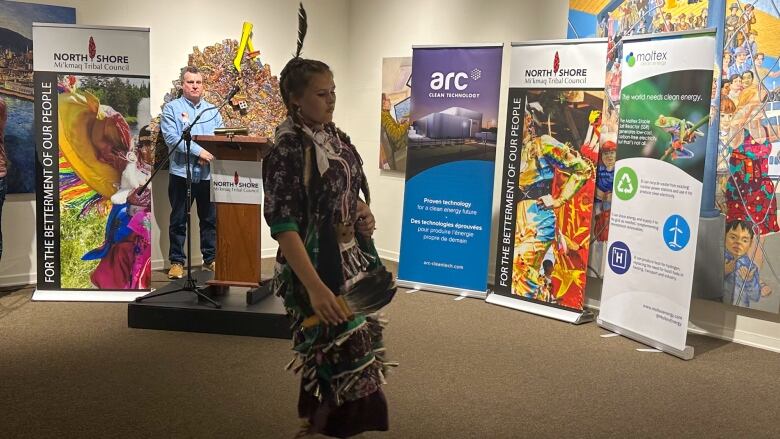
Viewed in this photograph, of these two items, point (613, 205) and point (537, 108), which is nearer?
point (613, 205)

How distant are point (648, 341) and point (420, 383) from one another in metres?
1.61

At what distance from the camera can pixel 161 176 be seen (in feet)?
19.4

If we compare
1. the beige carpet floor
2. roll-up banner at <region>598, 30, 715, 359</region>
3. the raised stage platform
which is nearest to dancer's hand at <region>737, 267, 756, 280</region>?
the beige carpet floor

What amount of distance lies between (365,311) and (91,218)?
3.49m

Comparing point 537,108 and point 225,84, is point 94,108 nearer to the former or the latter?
point 225,84

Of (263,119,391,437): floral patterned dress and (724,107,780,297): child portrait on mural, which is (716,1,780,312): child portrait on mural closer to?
(724,107,780,297): child portrait on mural

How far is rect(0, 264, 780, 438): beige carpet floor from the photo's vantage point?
3033 mm

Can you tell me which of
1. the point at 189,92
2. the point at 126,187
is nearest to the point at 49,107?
the point at 126,187

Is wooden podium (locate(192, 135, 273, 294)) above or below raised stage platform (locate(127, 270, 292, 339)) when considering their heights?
above

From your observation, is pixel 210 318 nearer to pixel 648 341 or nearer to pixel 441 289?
pixel 441 289

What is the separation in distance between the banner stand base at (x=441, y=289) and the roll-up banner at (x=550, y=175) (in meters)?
0.18

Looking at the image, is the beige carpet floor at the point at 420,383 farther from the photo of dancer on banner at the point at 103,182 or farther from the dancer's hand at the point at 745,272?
the dancer's hand at the point at 745,272

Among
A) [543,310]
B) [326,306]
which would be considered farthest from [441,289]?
[326,306]

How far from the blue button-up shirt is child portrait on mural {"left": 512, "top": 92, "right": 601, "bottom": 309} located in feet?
8.00
